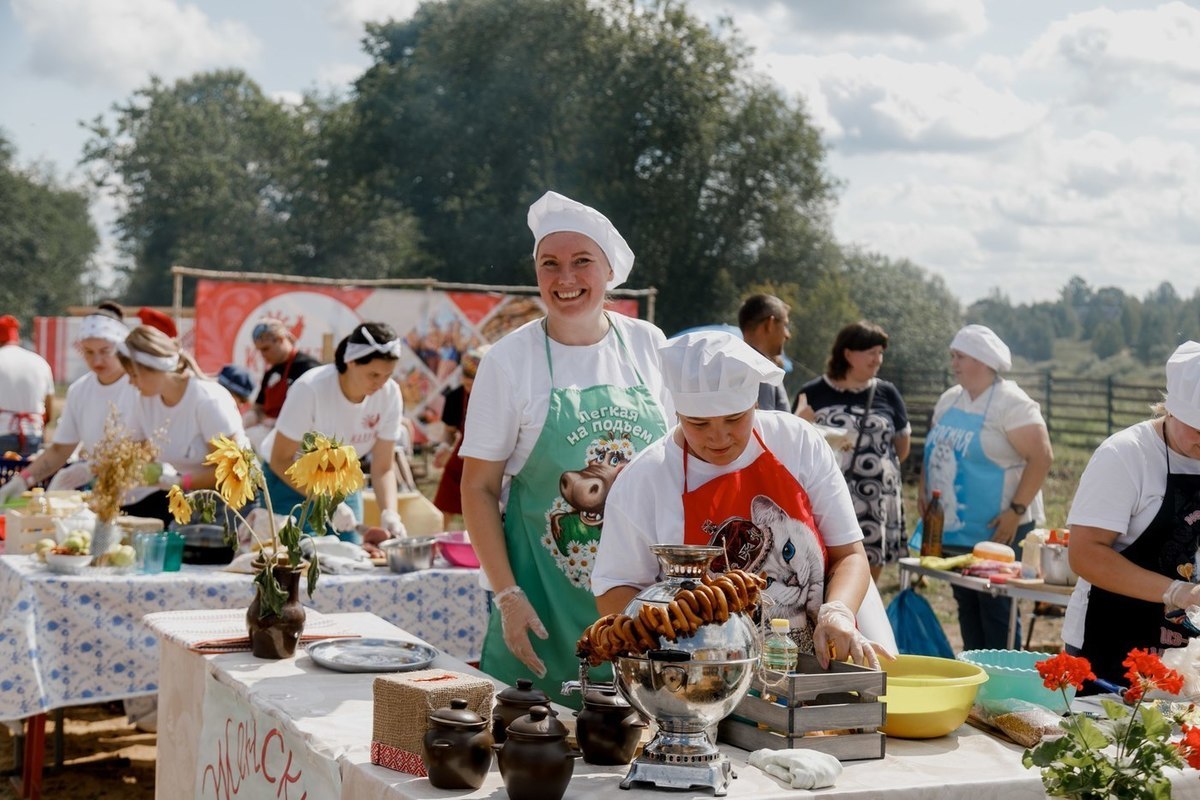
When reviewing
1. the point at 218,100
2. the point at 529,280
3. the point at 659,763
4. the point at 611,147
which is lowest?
the point at 659,763

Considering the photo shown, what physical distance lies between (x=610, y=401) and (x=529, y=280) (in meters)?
26.3

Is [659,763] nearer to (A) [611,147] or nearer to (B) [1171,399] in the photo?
(B) [1171,399]

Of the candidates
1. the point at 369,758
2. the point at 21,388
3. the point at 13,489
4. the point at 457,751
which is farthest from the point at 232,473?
the point at 21,388

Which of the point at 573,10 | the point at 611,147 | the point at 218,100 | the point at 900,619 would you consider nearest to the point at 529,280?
the point at 611,147

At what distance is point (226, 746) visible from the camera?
8.91ft

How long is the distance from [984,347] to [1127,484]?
10.1ft

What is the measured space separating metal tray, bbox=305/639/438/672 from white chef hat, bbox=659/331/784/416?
974 millimetres

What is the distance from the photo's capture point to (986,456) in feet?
19.4

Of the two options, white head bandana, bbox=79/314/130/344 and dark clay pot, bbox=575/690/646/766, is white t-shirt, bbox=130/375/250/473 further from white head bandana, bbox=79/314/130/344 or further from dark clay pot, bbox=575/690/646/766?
dark clay pot, bbox=575/690/646/766

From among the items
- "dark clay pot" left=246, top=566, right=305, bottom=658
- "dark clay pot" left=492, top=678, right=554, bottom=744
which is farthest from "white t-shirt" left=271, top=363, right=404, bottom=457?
"dark clay pot" left=492, top=678, right=554, bottom=744

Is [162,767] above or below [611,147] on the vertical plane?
below

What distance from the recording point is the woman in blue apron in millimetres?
5820

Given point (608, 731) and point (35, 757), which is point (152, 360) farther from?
point (608, 731)

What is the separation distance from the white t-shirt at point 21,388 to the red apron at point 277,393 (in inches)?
70.7
